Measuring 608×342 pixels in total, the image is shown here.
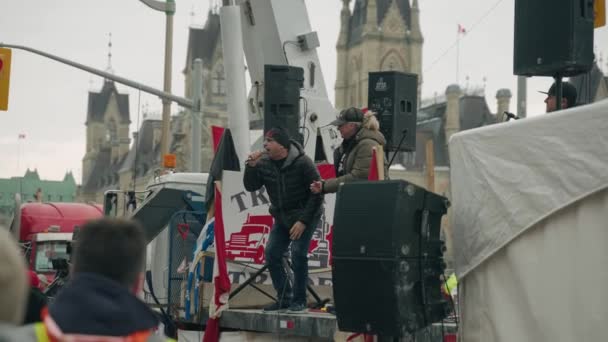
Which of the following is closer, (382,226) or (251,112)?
(382,226)

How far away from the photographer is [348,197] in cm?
772

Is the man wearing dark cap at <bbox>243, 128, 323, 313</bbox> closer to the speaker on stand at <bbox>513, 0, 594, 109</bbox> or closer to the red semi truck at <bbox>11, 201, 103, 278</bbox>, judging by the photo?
the speaker on stand at <bbox>513, 0, 594, 109</bbox>

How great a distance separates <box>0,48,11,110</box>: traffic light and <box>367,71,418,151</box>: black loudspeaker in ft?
36.9

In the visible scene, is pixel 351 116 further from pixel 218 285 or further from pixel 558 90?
pixel 218 285

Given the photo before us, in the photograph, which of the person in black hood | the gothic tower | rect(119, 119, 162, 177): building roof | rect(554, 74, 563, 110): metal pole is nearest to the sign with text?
rect(554, 74, 563, 110): metal pole

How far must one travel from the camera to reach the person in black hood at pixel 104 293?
329 centimetres

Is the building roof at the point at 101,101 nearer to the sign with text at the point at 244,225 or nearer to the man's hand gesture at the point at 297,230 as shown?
the sign with text at the point at 244,225

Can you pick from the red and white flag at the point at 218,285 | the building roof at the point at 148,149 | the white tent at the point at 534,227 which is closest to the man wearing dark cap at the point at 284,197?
the red and white flag at the point at 218,285

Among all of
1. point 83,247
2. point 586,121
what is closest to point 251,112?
point 586,121

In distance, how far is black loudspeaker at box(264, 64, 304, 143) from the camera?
Result: 11.0m

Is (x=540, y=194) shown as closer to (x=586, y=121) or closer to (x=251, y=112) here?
(x=586, y=121)

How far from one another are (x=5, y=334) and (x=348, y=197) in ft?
16.1

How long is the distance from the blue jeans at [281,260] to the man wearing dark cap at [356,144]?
2.13ft

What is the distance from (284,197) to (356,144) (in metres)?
0.96
